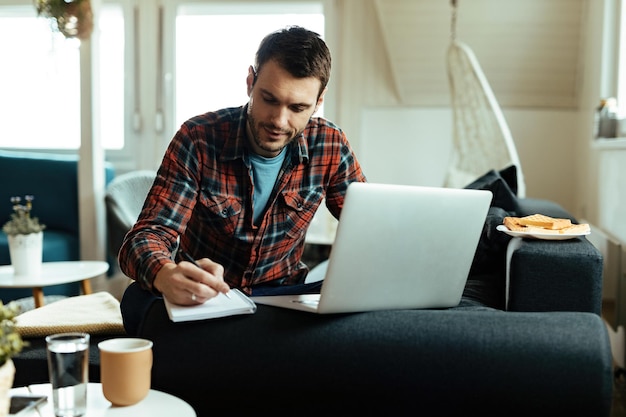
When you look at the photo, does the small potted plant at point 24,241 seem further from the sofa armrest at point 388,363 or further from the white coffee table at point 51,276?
the sofa armrest at point 388,363

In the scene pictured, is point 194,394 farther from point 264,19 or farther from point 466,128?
point 264,19

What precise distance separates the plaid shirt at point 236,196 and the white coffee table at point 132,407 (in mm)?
447

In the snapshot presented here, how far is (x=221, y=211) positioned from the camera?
175 centimetres

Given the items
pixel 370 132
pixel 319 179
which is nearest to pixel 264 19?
pixel 370 132

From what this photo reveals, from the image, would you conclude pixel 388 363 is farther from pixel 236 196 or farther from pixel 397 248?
pixel 236 196

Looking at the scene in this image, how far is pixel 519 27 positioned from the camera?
14.0ft

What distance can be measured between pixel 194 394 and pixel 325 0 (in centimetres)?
368

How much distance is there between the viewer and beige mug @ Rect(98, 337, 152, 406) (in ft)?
3.65

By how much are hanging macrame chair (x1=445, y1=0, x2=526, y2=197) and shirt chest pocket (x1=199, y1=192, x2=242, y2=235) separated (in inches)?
78.6

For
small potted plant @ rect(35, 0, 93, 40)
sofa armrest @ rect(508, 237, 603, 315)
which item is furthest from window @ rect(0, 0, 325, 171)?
sofa armrest @ rect(508, 237, 603, 315)

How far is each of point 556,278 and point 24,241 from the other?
2118 mm

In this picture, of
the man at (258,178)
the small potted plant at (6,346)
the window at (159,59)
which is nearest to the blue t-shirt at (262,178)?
the man at (258,178)

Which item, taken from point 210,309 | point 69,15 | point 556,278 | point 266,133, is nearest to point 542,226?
point 556,278

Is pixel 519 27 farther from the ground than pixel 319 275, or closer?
farther from the ground
